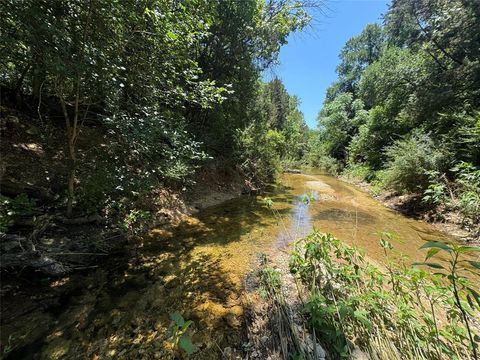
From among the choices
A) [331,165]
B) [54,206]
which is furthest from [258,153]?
[331,165]

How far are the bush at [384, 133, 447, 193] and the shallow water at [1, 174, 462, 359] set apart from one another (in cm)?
307

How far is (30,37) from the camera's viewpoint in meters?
2.71

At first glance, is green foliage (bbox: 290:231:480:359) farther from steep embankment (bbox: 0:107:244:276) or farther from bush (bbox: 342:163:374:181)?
bush (bbox: 342:163:374:181)

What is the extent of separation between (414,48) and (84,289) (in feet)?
62.5

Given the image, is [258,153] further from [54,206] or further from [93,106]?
[54,206]

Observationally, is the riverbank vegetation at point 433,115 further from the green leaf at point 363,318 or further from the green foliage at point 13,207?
the green foliage at point 13,207

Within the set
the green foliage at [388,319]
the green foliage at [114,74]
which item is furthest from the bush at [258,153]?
the green foliage at [388,319]

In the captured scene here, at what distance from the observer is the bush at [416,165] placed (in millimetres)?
7556

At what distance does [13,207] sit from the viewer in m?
3.07

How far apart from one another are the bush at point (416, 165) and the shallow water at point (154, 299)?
3.07m

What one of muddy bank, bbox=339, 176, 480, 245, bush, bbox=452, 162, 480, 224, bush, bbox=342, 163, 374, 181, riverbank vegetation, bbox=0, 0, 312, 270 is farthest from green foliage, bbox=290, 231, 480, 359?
bush, bbox=342, 163, 374, 181

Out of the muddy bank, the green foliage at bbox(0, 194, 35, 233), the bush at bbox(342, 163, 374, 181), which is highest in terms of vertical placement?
the green foliage at bbox(0, 194, 35, 233)

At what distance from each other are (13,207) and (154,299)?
7.80ft

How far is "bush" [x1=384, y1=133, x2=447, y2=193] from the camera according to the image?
24.8ft
